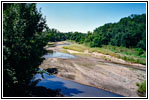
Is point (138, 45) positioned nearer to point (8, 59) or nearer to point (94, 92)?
point (94, 92)

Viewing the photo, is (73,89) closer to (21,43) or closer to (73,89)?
(73,89)

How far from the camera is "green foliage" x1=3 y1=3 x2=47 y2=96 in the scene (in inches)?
357

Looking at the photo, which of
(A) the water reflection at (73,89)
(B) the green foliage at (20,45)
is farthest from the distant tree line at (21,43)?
(A) the water reflection at (73,89)

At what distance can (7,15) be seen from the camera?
9422 mm

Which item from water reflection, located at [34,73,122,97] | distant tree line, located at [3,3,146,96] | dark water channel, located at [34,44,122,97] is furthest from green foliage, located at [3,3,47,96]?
water reflection, located at [34,73,122,97]

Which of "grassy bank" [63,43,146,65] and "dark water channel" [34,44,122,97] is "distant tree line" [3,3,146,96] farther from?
"grassy bank" [63,43,146,65]

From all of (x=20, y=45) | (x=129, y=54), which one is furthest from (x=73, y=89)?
(x=129, y=54)

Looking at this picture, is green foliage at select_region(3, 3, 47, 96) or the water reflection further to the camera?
the water reflection

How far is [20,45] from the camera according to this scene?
936cm

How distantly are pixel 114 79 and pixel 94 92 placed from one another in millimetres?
6436

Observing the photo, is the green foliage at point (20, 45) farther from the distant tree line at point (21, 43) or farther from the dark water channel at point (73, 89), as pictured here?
the dark water channel at point (73, 89)

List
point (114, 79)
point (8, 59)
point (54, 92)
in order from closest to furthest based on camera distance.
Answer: point (8, 59)
point (54, 92)
point (114, 79)

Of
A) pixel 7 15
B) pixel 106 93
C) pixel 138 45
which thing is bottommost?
pixel 106 93

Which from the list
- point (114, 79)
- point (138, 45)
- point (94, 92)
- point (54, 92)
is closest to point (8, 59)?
Result: point (54, 92)
